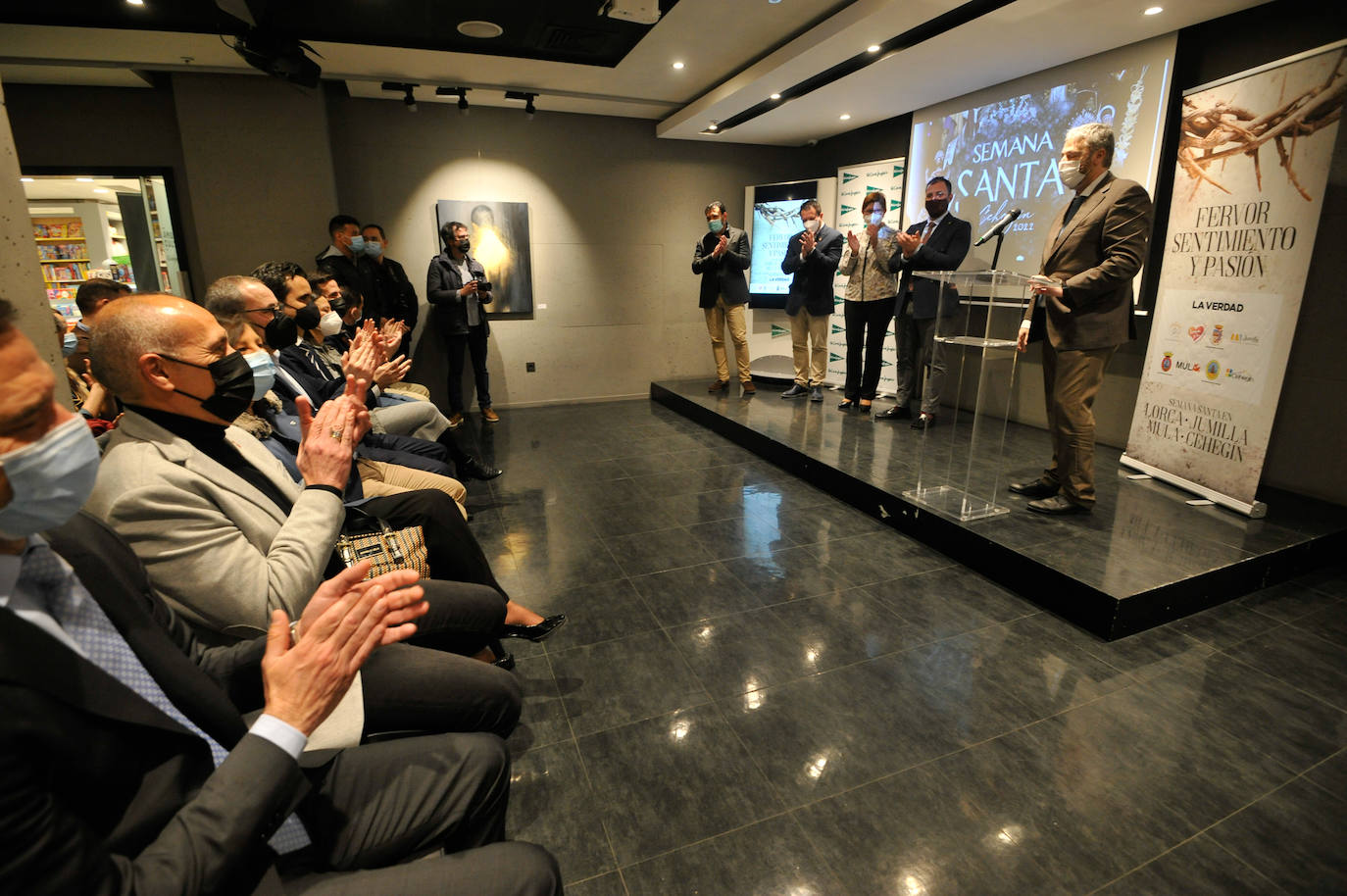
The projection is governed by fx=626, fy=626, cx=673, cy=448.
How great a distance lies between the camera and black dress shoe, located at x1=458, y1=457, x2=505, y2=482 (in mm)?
3844

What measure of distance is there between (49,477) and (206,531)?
523mm

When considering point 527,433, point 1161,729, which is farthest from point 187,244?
point 1161,729

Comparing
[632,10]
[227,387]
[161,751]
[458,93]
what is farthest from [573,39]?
[161,751]

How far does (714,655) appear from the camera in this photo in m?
2.24

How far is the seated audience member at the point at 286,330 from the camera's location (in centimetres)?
219

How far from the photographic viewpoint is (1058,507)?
3.05 metres

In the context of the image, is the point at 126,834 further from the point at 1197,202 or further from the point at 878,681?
the point at 1197,202

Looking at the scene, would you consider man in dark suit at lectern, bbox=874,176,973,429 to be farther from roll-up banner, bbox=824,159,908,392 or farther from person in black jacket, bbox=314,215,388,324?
person in black jacket, bbox=314,215,388,324

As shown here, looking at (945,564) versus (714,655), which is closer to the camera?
(714,655)

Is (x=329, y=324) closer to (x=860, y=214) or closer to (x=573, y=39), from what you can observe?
(x=573, y=39)

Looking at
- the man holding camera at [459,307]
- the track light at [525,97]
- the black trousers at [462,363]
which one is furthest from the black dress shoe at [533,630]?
the track light at [525,97]

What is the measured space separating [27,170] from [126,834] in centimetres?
618

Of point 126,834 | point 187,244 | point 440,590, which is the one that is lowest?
point 440,590

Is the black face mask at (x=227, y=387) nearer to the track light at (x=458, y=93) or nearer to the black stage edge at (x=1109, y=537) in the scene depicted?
the black stage edge at (x=1109, y=537)
